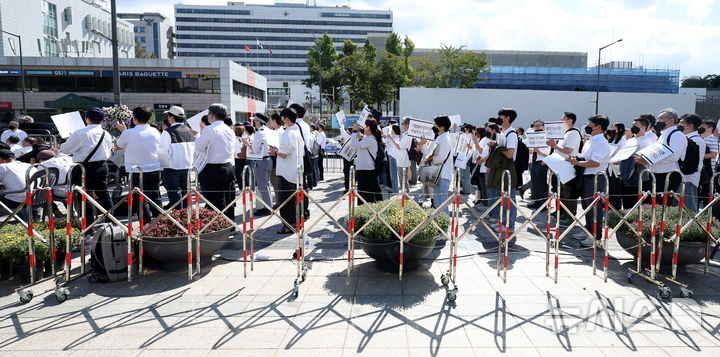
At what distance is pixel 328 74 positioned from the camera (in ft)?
184

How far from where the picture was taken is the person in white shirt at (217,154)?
770 centimetres

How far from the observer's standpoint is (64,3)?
65812 mm

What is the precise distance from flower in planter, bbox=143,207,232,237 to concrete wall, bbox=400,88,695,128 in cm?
3209

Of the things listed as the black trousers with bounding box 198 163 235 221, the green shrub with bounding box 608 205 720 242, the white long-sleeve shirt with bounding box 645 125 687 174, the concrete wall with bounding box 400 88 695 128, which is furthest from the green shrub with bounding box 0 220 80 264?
the concrete wall with bounding box 400 88 695 128

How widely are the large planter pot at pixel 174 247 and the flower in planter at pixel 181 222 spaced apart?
9 cm

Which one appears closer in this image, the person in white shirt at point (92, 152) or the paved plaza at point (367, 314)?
the paved plaza at point (367, 314)

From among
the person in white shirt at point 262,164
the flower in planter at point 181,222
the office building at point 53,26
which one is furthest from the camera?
the office building at point 53,26

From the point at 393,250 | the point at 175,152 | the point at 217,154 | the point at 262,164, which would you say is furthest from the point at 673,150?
the point at 175,152

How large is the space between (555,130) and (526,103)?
33.6m

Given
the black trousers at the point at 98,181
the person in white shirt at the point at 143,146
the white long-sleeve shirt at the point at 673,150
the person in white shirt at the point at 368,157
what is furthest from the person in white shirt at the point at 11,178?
the white long-sleeve shirt at the point at 673,150

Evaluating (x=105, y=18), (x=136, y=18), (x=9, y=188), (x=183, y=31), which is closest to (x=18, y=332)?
(x=9, y=188)

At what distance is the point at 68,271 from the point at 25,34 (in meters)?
66.4

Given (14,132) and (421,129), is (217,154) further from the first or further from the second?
(14,132)

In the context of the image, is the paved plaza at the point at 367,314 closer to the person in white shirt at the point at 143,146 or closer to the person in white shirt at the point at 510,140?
the person in white shirt at the point at 510,140
